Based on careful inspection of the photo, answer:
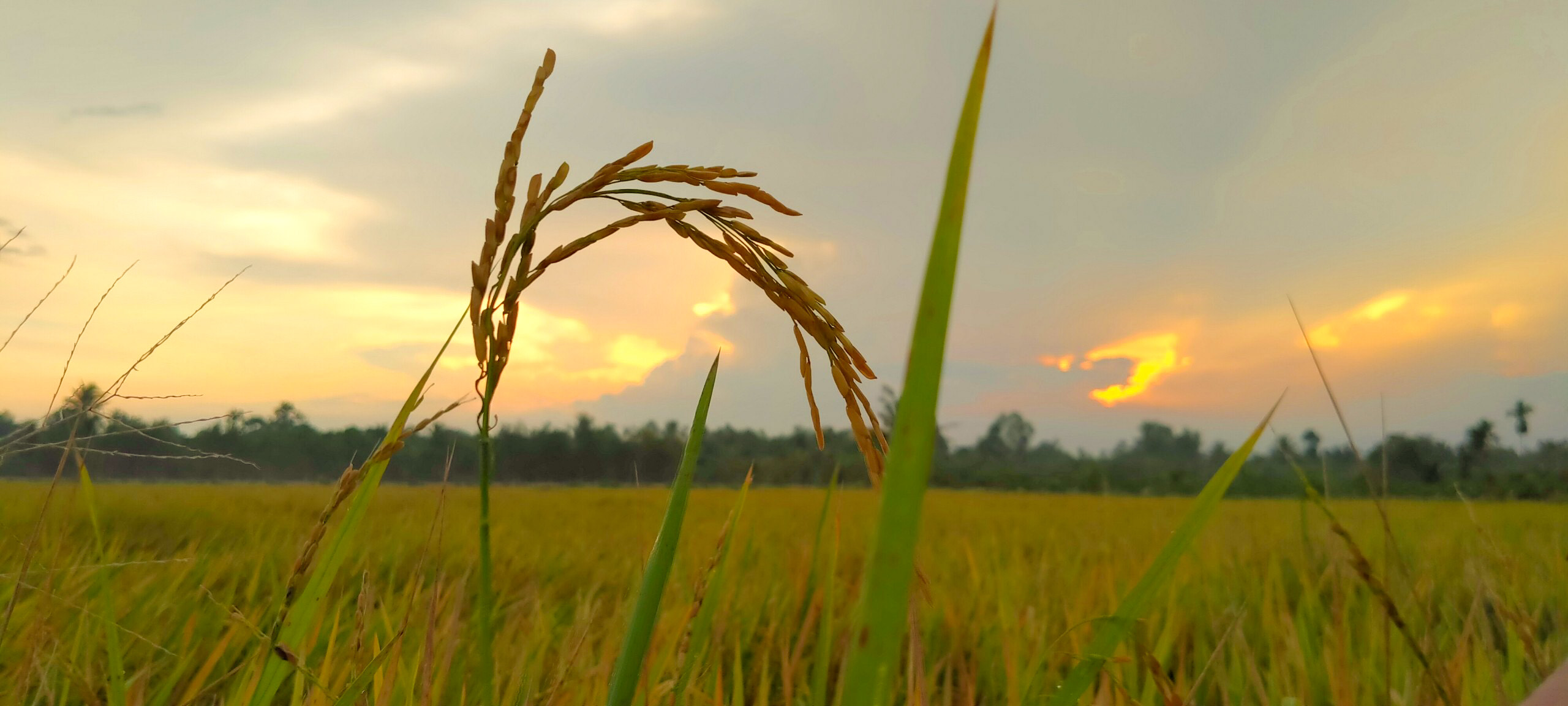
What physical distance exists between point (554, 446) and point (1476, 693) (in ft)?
91.3

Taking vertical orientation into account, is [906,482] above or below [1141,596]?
above

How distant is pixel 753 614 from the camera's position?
2596 millimetres

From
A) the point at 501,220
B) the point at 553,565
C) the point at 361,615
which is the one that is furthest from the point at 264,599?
the point at 501,220

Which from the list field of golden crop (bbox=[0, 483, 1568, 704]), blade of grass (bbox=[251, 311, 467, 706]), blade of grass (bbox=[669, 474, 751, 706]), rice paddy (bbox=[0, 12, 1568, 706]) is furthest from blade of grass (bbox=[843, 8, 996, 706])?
blade of grass (bbox=[251, 311, 467, 706])

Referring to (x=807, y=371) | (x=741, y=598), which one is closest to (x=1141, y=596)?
(x=807, y=371)

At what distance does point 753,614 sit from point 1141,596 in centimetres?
199

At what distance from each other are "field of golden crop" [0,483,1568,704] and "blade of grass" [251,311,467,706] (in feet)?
0.27

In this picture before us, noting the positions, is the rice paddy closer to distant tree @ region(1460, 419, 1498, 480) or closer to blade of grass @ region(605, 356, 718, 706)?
blade of grass @ region(605, 356, 718, 706)

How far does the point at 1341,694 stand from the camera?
1.53 metres

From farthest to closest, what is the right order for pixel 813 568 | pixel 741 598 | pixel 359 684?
pixel 741 598, pixel 813 568, pixel 359 684

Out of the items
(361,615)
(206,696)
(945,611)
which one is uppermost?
(361,615)

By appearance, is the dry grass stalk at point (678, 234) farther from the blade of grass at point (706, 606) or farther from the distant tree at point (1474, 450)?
the distant tree at point (1474, 450)

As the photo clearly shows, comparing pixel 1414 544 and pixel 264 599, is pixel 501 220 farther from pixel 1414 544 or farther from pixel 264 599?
pixel 1414 544

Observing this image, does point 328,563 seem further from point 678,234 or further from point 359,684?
point 678,234
